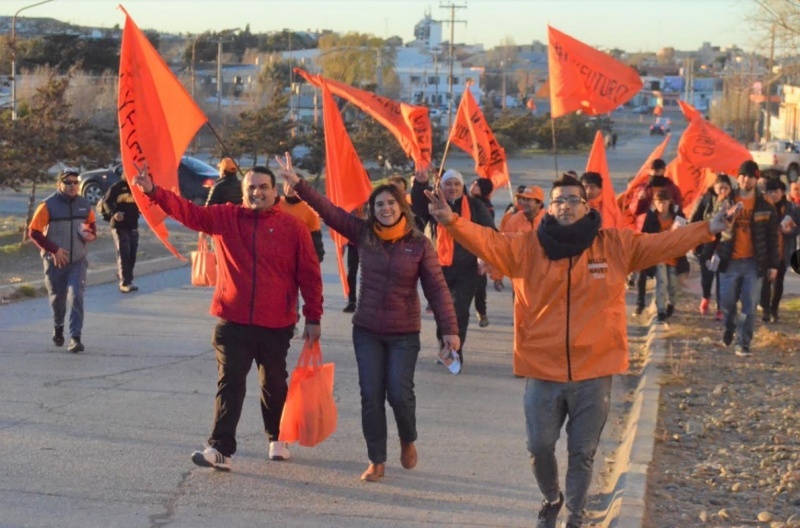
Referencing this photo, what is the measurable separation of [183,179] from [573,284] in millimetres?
25599

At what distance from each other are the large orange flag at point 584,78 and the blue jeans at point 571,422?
10720 mm

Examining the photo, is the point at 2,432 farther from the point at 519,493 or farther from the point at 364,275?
the point at 519,493

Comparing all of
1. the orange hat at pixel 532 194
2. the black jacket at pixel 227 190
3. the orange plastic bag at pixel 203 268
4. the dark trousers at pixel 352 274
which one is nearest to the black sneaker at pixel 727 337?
the orange hat at pixel 532 194

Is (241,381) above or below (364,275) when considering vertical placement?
below

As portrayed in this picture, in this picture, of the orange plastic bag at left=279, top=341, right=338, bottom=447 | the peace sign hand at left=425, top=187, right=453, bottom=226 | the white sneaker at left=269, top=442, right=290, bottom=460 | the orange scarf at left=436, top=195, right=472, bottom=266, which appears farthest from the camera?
the orange scarf at left=436, top=195, right=472, bottom=266

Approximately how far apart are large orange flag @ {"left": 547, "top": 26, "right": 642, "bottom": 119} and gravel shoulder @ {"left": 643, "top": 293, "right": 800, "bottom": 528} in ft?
14.4

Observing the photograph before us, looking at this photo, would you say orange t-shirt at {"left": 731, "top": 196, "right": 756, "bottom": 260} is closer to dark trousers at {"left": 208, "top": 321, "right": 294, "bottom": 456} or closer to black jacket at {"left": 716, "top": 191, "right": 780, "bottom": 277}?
black jacket at {"left": 716, "top": 191, "right": 780, "bottom": 277}

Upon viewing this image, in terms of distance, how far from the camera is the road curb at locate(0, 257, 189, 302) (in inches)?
586

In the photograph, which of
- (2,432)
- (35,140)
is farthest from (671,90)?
(2,432)

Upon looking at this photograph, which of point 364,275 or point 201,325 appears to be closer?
point 364,275

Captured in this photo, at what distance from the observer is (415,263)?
24.1 ft

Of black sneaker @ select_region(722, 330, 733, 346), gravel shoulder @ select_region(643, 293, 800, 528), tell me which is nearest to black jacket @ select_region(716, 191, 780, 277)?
black sneaker @ select_region(722, 330, 733, 346)

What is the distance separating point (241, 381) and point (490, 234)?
2260 mm

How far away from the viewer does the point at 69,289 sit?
11492 millimetres
